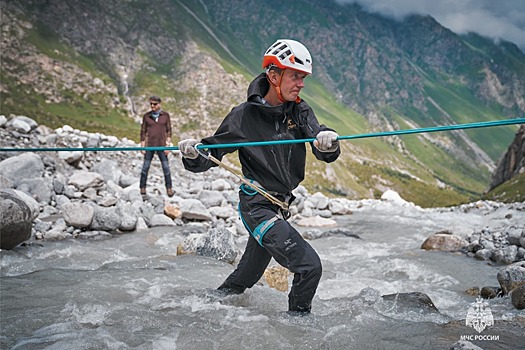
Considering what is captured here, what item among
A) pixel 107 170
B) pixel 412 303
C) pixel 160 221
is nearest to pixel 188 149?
pixel 412 303

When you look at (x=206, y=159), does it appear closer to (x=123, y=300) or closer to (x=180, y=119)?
(x=123, y=300)

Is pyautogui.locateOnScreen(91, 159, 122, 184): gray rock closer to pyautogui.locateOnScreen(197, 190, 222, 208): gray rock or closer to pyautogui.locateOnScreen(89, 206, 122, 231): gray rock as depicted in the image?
pyautogui.locateOnScreen(197, 190, 222, 208): gray rock

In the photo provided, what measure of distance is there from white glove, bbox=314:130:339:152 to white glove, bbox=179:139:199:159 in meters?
1.64

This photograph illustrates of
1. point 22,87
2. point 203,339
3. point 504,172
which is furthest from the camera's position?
point 22,87

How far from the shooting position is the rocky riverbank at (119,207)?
32.8ft

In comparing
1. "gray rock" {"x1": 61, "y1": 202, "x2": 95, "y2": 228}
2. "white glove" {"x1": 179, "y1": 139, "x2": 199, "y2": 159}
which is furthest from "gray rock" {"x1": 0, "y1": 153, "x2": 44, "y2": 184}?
"white glove" {"x1": 179, "y1": 139, "x2": 199, "y2": 159}

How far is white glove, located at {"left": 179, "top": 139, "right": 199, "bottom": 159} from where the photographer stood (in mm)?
5668

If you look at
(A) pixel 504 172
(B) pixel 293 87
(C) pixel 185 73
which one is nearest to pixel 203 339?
(B) pixel 293 87

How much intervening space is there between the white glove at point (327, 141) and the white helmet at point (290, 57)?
870mm

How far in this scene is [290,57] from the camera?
5.37 meters

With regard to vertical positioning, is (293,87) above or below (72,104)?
below

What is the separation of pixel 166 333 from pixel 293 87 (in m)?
3.46

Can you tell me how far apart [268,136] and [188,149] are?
1.08m

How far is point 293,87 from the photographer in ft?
18.0
